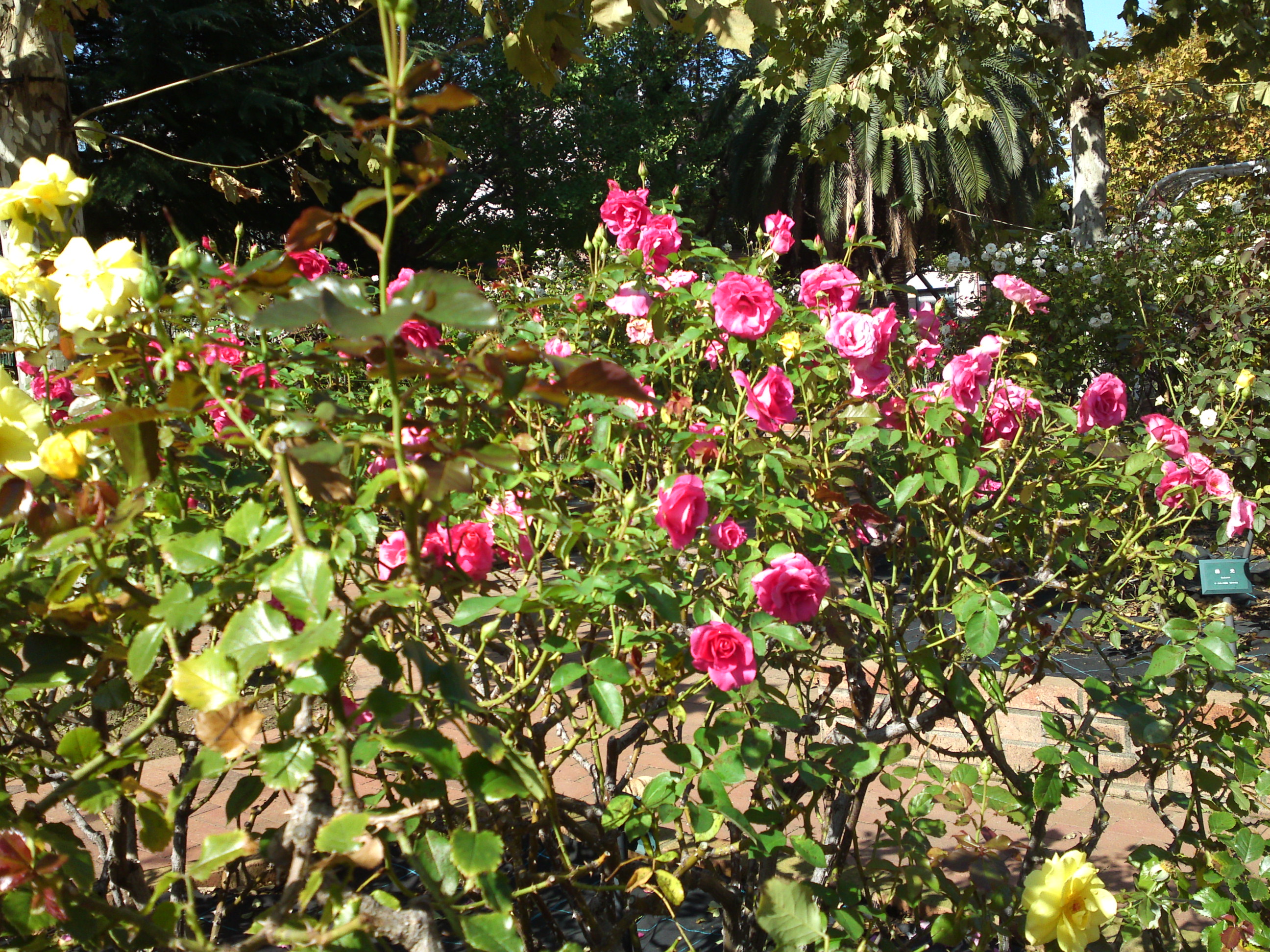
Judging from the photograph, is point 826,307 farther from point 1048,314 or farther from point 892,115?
point 1048,314

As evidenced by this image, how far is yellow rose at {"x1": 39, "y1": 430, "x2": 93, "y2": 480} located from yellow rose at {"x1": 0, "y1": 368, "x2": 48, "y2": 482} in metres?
0.02

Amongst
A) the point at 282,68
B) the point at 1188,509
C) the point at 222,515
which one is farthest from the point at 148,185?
the point at 1188,509

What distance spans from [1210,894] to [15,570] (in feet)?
5.56

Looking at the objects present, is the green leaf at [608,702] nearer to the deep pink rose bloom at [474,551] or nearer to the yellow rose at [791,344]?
the deep pink rose bloom at [474,551]

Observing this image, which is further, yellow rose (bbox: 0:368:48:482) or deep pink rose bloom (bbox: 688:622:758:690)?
deep pink rose bloom (bbox: 688:622:758:690)

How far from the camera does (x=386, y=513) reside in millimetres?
1782

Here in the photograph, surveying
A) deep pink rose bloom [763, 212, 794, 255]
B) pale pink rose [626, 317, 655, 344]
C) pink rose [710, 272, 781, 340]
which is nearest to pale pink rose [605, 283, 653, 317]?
pale pink rose [626, 317, 655, 344]

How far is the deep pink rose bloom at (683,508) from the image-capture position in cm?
120

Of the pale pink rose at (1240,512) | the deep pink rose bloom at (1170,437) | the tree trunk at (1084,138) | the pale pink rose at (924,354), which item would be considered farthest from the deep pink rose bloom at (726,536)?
the tree trunk at (1084,138)

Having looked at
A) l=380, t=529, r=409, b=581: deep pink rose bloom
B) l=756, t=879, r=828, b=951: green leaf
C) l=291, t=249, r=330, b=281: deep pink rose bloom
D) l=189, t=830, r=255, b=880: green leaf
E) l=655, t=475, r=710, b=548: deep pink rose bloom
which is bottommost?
l=756, t=879, r=828, b=951: green leaf

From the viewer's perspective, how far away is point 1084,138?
7863 millimetres

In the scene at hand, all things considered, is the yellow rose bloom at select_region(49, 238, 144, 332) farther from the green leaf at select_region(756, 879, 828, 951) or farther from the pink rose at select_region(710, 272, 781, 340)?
the green leaf at select_region(756, 879, 828, 951)

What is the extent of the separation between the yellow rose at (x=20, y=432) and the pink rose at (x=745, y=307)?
0.98 metres

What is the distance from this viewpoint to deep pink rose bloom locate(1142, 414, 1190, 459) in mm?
1665
